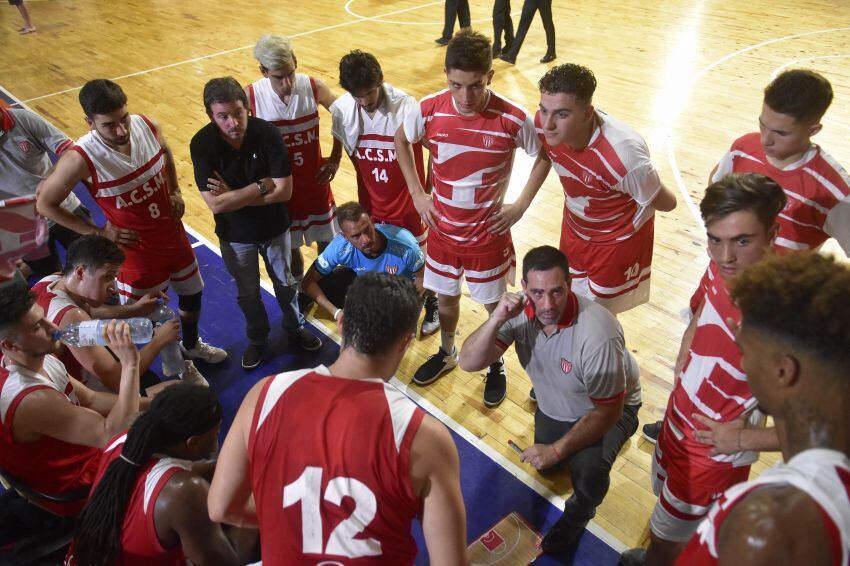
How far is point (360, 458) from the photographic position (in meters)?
1.76

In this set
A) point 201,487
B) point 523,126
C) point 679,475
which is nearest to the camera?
point 201,487

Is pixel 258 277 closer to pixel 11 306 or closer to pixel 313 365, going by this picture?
pixel 313 365

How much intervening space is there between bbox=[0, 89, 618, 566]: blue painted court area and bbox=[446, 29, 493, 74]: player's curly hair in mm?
2160

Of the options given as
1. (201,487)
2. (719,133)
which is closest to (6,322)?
(201,487)

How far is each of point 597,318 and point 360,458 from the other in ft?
5.21

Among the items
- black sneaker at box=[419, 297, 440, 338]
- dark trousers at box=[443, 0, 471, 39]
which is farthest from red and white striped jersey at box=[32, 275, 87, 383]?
dark trousers at box=[443, 0, 471, 39]

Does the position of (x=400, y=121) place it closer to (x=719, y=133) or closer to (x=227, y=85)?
(x=227, y=85)

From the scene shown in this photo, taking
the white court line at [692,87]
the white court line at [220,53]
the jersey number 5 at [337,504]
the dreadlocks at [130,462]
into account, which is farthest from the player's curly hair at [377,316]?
the white court line at [220,53]

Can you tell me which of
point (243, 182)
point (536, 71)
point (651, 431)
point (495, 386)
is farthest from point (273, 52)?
point (536, 71)

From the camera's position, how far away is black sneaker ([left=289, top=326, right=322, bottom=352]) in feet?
15.3

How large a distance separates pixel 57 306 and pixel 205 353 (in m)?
1.46

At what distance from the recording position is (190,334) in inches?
178

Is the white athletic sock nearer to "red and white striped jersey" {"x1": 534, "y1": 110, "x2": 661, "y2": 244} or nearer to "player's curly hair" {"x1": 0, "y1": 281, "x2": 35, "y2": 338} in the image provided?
"red and white striped jersey" {"x1": 534, "y1": 110, "x2": 661, "y2": 244}

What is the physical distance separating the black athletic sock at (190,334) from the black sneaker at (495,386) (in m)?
2.14
